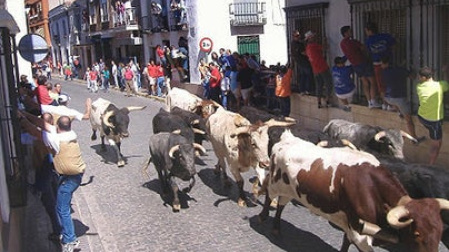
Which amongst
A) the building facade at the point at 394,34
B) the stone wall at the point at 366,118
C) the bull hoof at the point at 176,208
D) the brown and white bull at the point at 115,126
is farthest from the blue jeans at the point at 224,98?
the bull hoof at the point at 176,208

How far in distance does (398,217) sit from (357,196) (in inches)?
27.9

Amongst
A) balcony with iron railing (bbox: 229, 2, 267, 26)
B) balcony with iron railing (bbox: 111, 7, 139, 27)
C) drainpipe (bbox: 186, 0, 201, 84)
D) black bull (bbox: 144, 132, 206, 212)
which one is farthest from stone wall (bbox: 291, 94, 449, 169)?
balcony with iron railing (bbox: 111, 7, 139, 27)

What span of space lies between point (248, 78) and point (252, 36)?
25.2 feet

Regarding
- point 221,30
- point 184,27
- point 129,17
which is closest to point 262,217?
point 221,30

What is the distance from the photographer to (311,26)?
14.5m

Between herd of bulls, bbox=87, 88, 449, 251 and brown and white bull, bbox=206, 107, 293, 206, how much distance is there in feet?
0.05

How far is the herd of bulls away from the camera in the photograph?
17.1ft

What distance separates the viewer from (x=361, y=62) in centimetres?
1136

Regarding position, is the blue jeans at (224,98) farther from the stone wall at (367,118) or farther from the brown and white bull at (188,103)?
Result: the brown and white bull at (188,103)

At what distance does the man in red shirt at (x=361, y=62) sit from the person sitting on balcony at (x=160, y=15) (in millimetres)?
16448

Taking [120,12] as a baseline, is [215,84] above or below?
below

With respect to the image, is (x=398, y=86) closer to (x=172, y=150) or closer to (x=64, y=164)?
(x=172, y=150)

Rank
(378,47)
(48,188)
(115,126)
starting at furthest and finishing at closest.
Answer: (115,126) → (378,47) → (48,188)

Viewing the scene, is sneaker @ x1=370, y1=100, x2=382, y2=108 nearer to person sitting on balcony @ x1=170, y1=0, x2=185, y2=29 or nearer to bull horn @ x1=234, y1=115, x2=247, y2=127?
bull horn @ x1=234, y1=115, x2=247, y2=127
